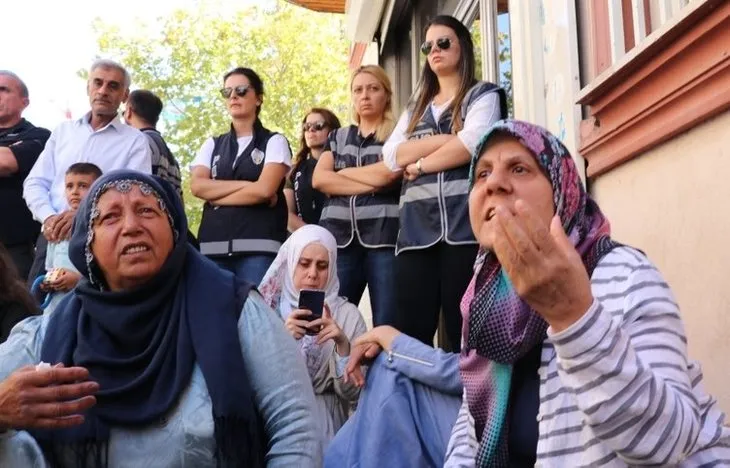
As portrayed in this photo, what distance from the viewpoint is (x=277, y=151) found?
16.0 ft

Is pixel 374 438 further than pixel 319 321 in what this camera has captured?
No

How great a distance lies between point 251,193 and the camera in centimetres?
472

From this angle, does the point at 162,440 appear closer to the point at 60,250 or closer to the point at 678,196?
the point at 678,196

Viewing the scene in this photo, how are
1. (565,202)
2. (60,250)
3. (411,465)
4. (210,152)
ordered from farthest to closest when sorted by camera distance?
(210,152), (60,250), (411,465), (565,202)

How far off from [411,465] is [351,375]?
40 cm

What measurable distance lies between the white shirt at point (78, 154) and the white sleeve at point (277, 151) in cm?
73

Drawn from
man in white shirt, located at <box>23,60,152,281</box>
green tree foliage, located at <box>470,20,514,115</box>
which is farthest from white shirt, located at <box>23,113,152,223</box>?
green tree foliage, located at <box>470,20,514,115</box>

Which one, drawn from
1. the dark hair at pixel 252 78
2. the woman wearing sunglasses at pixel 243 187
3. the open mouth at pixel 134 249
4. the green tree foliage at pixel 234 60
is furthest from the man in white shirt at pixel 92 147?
the green tree foliage at pixel 234 60

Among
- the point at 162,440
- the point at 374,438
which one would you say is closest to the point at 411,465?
the point at 374,438

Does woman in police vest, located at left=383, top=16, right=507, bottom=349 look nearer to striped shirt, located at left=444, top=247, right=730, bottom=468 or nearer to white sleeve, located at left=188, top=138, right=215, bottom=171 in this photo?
white sleeve, located at left=188, top=138, right=215, bottom=171

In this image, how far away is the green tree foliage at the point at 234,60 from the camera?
20.4 m

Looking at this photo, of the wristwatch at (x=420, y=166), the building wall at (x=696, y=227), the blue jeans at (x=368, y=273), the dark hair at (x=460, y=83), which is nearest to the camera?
the building wall at (x=696, y=227)

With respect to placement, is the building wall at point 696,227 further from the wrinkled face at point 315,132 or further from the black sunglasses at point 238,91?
the wrinkled face at point 315,132

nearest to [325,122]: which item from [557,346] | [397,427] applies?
[397,427]
